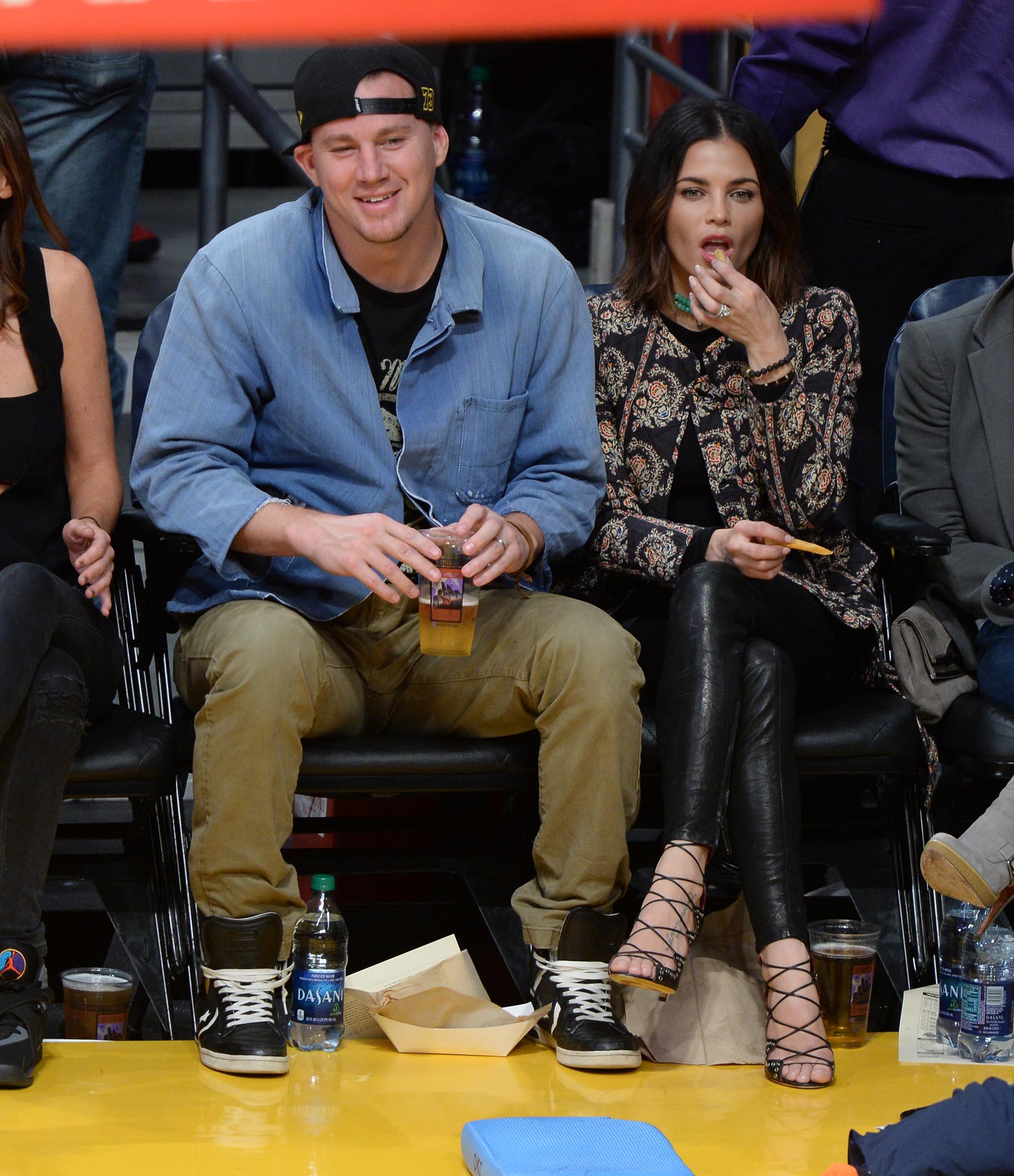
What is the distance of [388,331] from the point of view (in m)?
2.73

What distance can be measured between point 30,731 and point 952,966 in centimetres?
144

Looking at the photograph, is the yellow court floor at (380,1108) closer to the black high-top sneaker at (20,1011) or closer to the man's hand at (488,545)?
the black high-top sneaker at (20,1011)

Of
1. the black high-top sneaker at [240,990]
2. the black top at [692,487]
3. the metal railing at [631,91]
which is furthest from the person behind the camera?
the metal railing at [631,91]

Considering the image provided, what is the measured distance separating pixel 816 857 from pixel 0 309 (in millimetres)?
1646

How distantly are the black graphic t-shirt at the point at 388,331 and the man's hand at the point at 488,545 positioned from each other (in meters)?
0.26

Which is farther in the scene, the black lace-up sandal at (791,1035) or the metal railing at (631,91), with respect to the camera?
the metal railing at (631,91)

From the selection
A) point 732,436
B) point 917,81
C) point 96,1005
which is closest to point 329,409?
point 732,436

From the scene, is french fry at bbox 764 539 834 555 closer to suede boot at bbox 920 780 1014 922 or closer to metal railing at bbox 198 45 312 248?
suede boot at bbox 920 780 1014 922

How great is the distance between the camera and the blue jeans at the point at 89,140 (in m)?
3.29

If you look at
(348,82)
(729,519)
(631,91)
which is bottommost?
(729,519)

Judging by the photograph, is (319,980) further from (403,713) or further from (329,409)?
(329,409)

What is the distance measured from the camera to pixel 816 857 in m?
2.89

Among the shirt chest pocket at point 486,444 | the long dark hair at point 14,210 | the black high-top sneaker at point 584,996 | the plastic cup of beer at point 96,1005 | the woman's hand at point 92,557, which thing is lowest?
the plastic cup of beer at point 96,1005

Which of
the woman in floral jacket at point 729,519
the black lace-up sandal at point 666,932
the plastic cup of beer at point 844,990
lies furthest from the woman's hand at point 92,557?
the plastic cup of beer at point 844,990
